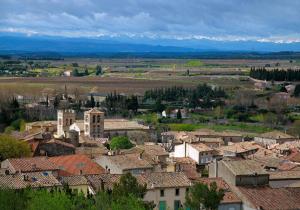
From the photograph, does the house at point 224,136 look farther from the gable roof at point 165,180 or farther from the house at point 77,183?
the house at point 77,183

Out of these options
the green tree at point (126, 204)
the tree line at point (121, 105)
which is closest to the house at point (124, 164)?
the green tree at point (126, 204)

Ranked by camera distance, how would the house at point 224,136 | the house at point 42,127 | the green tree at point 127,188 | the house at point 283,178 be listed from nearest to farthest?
the green tree at point 127,188, the house at point 283,178, the house at point 224,136, the house at point 42,127

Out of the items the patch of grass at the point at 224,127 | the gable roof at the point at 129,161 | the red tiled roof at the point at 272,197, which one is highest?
the red tiled roof at the point at 272,197

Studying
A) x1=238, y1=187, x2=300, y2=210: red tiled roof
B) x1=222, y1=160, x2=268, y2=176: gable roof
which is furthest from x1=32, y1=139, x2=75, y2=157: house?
x1=238, y1=187, x2=300, y2=210: red tiled roof

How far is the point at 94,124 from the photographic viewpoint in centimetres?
6800

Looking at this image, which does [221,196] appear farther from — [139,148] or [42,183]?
[139,148]

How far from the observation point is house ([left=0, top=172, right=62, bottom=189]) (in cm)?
3144

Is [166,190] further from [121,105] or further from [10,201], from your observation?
[121,105]

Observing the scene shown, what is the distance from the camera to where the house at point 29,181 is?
31438 millimetres

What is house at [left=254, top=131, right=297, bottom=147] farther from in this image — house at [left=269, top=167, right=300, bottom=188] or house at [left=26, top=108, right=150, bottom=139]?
house at [left=269, top=167, right=300, bottom=188]

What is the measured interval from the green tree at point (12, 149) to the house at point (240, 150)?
537 inches

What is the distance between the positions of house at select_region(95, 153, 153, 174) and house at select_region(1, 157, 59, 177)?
11.3 ft

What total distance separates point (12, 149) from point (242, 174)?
16.5 m

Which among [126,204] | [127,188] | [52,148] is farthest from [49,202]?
[52,148]
